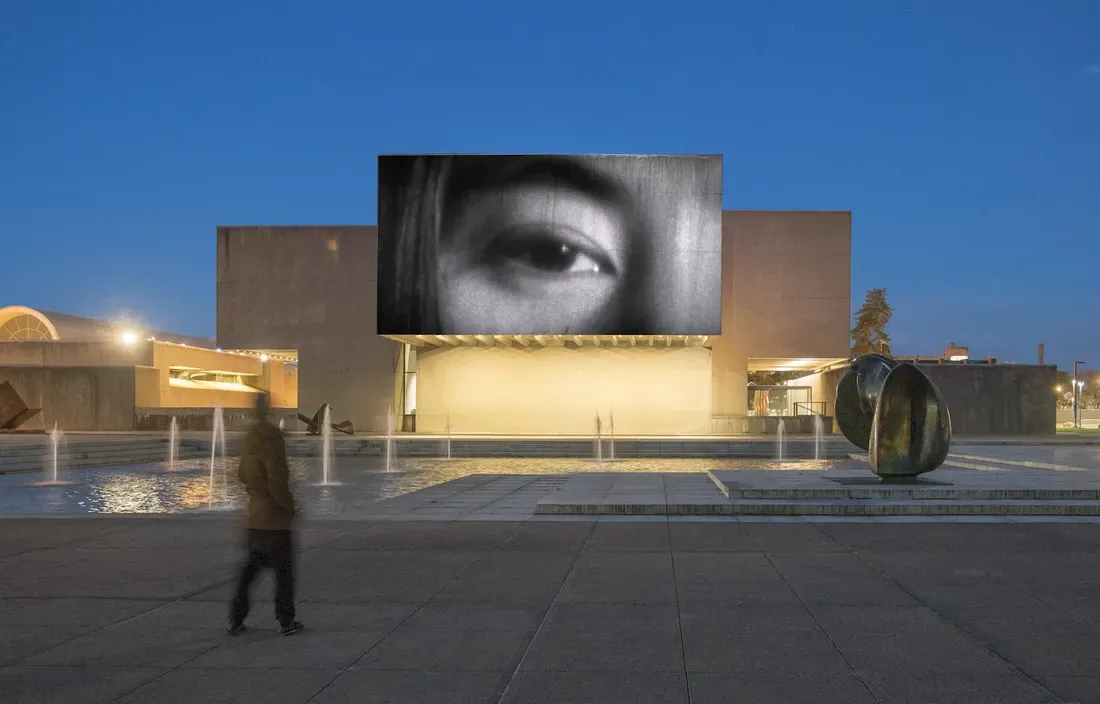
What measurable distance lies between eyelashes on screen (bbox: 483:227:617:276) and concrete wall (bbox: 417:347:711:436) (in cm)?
563

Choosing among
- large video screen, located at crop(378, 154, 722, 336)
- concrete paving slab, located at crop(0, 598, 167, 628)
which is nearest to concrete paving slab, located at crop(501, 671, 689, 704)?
concrete paving slab, located at crop(0, 598, 167, 628)

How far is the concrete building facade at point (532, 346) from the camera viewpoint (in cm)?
3869

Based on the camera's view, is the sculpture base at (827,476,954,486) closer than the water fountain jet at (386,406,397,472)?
Yes

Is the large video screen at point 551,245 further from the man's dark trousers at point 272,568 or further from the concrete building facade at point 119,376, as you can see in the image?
the man's dark trousers at point 272,568

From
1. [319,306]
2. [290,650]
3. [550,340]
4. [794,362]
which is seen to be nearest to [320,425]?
[319,306]

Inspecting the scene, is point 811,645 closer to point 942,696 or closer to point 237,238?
point 942,696

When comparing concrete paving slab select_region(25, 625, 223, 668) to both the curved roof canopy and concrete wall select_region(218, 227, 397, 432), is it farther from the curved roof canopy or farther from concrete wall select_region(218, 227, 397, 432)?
the curved roof canopy

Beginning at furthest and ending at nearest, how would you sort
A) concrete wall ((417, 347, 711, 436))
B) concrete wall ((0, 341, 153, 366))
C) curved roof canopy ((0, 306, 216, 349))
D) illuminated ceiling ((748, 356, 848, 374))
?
curved roof canopy ((0, 306, 216, 349)), concrete wall ((0, 341, 153, 366)), concrete wall ((417, 347, 711, 436)), illuminated ceiling ((748, 356, 848, 374))

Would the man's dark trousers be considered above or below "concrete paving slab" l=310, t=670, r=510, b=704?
above

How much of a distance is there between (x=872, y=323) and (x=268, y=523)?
236 ft

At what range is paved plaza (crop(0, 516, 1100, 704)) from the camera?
16.1ft

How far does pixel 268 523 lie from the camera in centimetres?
586

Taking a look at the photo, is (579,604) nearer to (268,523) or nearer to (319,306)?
(268,523)

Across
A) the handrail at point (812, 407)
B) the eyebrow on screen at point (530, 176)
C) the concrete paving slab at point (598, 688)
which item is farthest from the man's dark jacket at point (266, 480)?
the handrail at point (812, 407)
